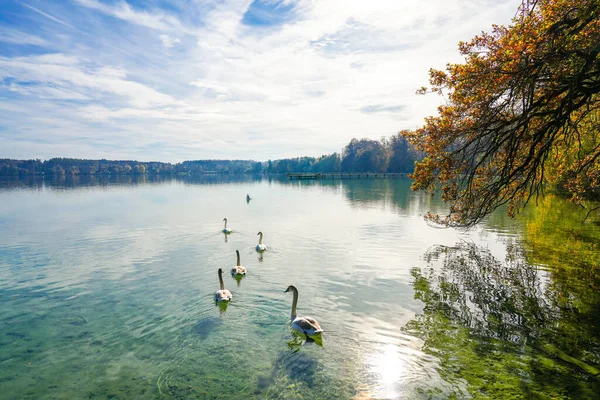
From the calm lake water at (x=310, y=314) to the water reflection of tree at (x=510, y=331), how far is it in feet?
0.18

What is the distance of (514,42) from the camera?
1135cm

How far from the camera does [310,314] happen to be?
1336 centimetres

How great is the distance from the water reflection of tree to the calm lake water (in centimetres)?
5

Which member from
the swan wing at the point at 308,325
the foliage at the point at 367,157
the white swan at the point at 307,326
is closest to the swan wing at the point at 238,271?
the white swan at the point at 307,326

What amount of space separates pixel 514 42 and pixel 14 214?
5167 cm

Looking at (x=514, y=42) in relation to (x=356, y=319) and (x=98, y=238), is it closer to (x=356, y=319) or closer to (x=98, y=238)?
(x=356, y=319)

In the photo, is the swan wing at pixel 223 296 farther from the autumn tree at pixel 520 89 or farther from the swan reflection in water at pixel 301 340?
the autumn tree at pixel 520 89

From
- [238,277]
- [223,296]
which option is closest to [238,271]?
[238,277]

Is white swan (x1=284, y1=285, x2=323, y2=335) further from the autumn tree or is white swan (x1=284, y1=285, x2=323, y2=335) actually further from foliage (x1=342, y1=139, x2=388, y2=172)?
foliage (x1=342, y1=139, x2=388, y2=172)

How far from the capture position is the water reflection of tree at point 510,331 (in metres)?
8.64

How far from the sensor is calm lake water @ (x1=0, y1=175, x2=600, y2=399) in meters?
8.99

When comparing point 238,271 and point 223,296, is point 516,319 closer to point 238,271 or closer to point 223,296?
point 223,296

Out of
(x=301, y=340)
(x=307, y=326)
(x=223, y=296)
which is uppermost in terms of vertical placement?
(x=307, y=326)

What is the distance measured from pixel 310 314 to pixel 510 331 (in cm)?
676
